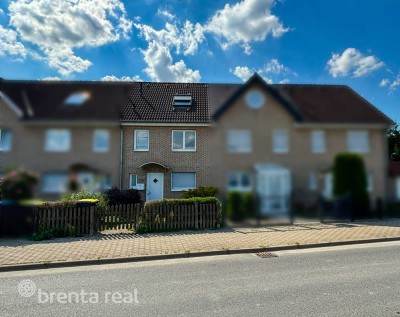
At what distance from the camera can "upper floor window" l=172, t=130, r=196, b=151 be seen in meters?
11.8

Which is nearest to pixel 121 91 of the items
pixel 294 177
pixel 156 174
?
pixel 294 177

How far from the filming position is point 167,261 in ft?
15.5

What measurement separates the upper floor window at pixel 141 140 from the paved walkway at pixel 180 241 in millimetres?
5717

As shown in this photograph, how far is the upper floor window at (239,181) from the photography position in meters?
3.21

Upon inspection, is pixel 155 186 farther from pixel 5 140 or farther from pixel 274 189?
pixel 5 140

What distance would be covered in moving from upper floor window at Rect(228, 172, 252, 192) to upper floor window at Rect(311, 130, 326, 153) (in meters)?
0.75

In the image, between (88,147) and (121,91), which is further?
(121,91)

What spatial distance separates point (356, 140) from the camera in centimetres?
302

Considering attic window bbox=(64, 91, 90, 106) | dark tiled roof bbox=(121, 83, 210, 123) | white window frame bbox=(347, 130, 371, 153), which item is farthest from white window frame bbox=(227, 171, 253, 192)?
dark tiled roof bbox=(121, 83, 210, 123)

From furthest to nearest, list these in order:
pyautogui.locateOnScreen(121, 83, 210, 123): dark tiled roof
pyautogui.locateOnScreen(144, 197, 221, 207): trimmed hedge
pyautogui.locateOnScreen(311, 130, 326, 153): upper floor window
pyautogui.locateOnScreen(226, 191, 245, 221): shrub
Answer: pyautogui.locateOnScreen(121, 83, 210, 123): dark tiled roof → pyautogui.locateOnScreen(144, 197, 221, 207): trimmed hedge → pyautogui.locateOnScreen(226, 191, 245, 221): shrub → pyautogui.locateOnScreen(311, 130, 326, 153): upper floor window

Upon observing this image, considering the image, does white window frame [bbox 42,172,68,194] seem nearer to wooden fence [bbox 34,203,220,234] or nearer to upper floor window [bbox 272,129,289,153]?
upper floor window [bbox 272,129,289,153]

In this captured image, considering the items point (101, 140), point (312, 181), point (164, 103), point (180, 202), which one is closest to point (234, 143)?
point (312, 181)

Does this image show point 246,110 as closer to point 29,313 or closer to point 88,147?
point 88,147

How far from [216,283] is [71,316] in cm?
166
